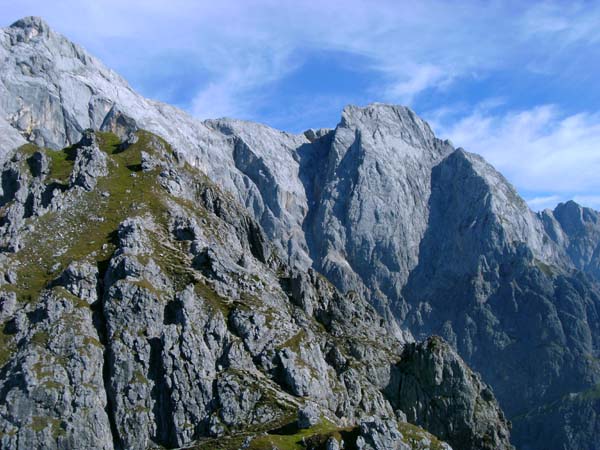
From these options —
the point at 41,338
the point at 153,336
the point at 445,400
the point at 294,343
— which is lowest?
the point at 445,400

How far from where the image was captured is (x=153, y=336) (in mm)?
148250

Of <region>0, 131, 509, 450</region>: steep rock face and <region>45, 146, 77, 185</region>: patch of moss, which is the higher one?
<region>45, 146, 77, 185</region>: patch of moss

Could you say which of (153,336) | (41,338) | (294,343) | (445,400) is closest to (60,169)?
(41,338)

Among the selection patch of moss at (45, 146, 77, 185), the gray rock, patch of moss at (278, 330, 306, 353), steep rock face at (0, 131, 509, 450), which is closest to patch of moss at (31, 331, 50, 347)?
steep rock face at (0, 131, 509, 450)

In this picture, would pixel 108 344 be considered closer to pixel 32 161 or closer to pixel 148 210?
pixel 148 210

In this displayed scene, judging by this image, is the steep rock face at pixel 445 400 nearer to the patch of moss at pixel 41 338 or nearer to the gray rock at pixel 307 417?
the gray rock at pixel 307 417

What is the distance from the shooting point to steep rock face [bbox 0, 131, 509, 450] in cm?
13438

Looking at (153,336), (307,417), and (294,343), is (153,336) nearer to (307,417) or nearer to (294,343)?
(294,343)

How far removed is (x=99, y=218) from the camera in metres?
174

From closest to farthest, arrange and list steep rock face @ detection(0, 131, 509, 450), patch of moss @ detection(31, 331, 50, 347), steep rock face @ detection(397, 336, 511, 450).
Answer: steep rock face @ detection(0, 131, 509, 450)
patch of moss @ detection(31, 331, 50, 347)
steep rock face @ detection(397, 336, 511, 450)

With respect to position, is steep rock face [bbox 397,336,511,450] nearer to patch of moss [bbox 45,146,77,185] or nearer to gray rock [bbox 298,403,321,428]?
gray rock [bbox 298,403,321,428]

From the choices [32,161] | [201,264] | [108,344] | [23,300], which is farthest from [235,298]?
[32,161]

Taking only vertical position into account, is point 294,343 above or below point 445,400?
above

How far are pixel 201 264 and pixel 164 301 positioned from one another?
15.0 metres
